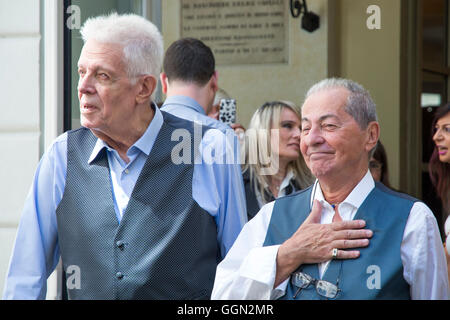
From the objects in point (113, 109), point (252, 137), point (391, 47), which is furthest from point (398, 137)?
point (113, 109)

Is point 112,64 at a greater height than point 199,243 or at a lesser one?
greater

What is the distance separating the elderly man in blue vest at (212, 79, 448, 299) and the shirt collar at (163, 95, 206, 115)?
113 cm

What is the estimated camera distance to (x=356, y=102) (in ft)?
7.72

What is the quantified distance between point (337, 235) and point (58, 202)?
972 mm

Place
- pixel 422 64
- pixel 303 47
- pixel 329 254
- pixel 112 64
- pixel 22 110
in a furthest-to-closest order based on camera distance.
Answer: pixel 422 64
pixel 303 47
pixel 22 110
pixel 112 64
pixel 329 254

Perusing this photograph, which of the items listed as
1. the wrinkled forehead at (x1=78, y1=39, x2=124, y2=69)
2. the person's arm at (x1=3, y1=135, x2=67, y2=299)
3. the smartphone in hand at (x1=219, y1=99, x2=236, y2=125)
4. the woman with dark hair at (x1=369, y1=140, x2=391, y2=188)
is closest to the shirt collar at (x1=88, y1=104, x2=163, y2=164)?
the person's arm at (x1=3, y1=135, x2=67, y2=299)

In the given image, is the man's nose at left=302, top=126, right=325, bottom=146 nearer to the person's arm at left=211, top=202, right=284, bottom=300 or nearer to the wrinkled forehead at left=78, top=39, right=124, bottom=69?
the person's arm at left=211, top=202, right=284, bottom=300

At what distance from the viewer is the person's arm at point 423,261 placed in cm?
213

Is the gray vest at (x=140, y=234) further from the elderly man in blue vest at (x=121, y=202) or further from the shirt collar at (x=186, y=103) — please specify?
the shirt collar at (x=186, y=103)

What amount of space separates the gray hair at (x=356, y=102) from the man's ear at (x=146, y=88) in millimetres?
572

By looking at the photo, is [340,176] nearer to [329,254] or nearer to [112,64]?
[329,254]

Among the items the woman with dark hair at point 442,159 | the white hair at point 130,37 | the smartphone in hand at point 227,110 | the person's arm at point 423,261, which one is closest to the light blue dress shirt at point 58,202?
the white hair at point 130,37

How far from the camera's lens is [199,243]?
99.7 inches
